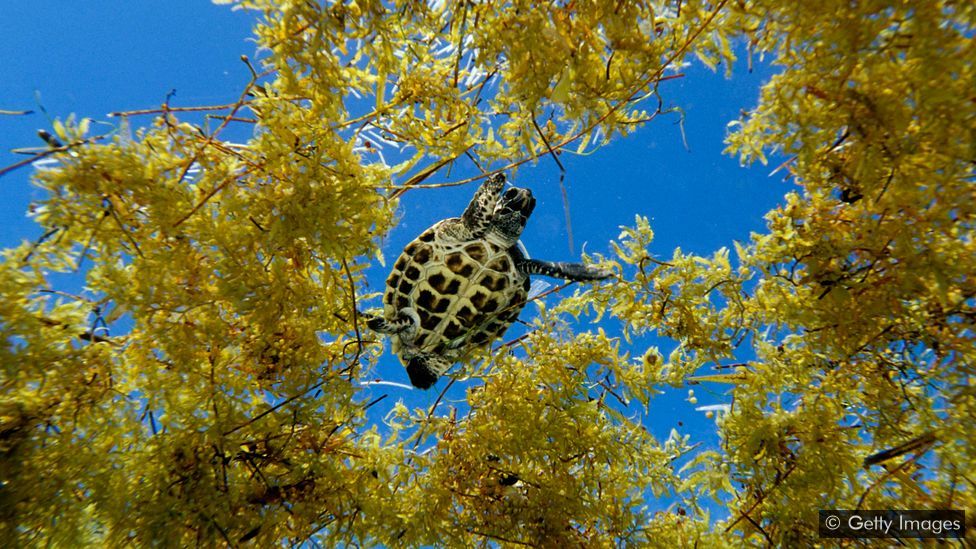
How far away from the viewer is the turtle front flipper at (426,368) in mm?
3444

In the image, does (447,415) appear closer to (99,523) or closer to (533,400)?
(533,400)

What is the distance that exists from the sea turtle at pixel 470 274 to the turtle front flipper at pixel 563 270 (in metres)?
0.01

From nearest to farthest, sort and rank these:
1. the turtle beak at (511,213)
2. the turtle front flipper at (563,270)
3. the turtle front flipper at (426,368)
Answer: the turtle front flipper at (563,270) < the turtle beak at (511,213) < the turtle front flipper at (426,368)

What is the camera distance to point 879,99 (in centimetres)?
132

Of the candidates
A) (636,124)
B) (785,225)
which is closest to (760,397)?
(785,225)

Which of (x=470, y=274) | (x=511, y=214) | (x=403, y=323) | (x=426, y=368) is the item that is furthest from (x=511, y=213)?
(x=426, y=368)

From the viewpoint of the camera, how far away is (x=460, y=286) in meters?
3.18

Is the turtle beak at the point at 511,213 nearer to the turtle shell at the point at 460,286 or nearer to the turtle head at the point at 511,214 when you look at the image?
the turtle head at the point at 511,214

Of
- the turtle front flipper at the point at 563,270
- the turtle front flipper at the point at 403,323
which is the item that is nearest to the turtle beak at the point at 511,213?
the turtle front flipper at the point at 563,270

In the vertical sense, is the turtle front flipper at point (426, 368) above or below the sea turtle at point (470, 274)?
below

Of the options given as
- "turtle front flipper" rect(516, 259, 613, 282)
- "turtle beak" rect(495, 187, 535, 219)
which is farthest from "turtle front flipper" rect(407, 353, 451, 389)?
"turtle beak" rect(495, 187, 535, 219)

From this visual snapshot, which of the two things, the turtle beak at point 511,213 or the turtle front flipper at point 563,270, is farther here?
the turtle beak at point 511,213

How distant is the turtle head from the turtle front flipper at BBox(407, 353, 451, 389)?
3.51 ft

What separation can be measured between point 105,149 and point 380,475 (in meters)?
2.01
